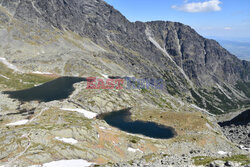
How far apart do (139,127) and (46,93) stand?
55.9 meters

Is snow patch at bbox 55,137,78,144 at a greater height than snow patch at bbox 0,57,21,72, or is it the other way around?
snow patch at bbox 0,57,21,72

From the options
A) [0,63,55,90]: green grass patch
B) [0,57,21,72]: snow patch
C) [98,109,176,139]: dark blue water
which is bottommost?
[98,109,176,139]: dark blue water

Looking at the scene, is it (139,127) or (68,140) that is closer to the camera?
(68,140)

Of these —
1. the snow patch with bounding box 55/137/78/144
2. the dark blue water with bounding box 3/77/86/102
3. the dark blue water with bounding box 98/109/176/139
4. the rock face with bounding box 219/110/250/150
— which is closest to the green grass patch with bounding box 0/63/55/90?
the dark blue water with bounding box 3/77/86/102

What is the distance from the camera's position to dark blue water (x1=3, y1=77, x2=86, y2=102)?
89.5 metres

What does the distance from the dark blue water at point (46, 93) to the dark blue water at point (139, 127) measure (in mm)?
29332

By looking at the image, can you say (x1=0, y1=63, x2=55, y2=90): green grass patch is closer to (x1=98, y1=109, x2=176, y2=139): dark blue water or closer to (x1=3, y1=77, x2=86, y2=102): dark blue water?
(x1=3, y1=77, x2=86, y2=102): dark blue water

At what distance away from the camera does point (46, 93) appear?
9850 centimetres

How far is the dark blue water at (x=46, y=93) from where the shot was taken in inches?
3524

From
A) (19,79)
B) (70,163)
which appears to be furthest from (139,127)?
(19,79)

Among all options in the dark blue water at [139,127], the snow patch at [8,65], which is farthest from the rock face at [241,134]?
the snow patch at [8,65]

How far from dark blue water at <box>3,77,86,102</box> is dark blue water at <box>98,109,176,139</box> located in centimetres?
2933

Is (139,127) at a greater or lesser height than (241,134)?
greater

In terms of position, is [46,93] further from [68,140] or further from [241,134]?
[241,134]
